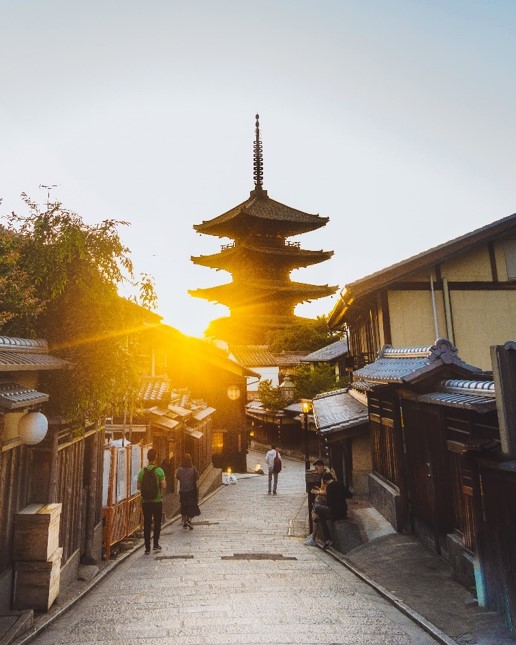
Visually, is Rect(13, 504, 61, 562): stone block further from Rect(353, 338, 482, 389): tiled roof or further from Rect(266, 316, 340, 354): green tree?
Rect(266, 316, 340, 354): green tree

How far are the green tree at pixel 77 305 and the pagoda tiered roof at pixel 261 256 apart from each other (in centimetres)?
2901

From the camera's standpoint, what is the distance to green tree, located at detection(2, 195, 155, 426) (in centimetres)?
723

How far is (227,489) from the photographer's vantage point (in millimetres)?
22094

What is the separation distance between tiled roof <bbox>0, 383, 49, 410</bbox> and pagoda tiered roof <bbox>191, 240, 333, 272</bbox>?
31.3 meters

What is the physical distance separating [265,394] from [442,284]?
24897 mm

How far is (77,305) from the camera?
7.66 m

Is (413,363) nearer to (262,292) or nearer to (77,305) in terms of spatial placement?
(77,305)

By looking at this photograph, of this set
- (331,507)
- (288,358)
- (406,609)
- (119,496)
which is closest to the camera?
(406,609)

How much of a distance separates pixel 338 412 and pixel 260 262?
79.1ft

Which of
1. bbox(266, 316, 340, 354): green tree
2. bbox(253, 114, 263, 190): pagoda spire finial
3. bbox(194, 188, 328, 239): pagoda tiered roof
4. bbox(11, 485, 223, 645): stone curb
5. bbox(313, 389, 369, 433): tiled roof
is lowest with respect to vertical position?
bbox(11, 485, 223, 645): stone curb

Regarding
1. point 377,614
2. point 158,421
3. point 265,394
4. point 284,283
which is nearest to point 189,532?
point 158,421

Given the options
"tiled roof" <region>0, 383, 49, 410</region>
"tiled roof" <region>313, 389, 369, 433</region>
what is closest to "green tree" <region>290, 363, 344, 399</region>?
"tiled roof" <region>313, 389, 369, 433</region>

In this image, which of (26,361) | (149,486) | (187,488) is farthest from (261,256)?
(26,361)

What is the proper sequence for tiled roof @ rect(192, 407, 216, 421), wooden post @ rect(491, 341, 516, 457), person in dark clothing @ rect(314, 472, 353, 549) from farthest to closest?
tiled roof @ rect(192, 407, 216, 421) → person in dark clothing @ rect(314, 472, 353, 549) → wooden post @ rect(491, 341, 516, 457)
